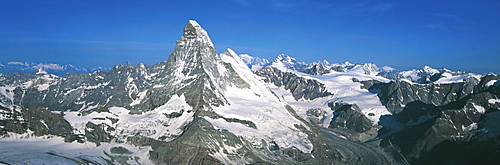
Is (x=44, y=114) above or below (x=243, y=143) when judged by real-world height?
above

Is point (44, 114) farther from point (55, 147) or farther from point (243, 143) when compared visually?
point (243, 143)

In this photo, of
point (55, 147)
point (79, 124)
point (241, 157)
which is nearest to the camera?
point (55, 147)

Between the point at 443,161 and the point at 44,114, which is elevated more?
the point at 44,114

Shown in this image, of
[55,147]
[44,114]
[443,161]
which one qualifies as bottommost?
[443,161]

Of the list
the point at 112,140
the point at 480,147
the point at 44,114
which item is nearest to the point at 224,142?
the point at 112,140

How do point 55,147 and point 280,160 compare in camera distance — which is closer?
point 55,147

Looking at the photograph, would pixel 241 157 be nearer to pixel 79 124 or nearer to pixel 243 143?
pixel 243 143

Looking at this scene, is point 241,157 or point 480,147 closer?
point 241,157

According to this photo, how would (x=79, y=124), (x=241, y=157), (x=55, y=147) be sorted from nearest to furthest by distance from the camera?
(x=55, y=147) → (x=241, y=157) → (x=79, y=124)

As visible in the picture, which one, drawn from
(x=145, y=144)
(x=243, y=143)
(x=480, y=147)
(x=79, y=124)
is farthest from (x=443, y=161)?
(x=79, y=124)
